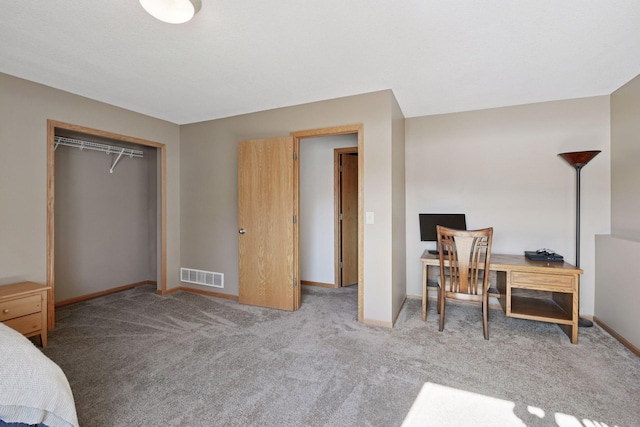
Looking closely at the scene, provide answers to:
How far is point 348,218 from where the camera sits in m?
4.41

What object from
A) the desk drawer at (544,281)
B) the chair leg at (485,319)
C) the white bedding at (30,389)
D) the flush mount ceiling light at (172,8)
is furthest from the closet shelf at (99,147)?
the desk drawer at (544,281)

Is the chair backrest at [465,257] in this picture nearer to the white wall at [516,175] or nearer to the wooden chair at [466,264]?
the wooden chair at [466,264]

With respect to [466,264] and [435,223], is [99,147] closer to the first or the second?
[435,223]

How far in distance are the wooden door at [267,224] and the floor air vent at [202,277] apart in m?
0.49

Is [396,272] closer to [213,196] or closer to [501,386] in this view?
[501,386]

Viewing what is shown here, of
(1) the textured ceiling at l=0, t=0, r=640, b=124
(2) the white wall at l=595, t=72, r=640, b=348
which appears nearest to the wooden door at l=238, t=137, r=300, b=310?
(1) the textured ceiling at l=0, t=0, r=640, b=124

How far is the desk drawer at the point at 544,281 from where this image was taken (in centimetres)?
247

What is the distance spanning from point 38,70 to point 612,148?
541 centimetres

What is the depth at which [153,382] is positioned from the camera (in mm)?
1946

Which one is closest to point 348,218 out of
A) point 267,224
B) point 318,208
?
point 318,208

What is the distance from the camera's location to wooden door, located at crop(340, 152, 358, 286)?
14.2ft

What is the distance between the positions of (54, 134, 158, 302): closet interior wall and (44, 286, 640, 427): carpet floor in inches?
A: 29.0

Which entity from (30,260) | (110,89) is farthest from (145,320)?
(110,89)

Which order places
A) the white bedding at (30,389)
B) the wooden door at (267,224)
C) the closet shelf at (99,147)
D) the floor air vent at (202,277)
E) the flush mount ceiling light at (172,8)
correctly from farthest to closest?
the floor air vent at (202,277) < the closet shelf at (99,147) < the wooden door at (267,224) < the flush mount ceiling light at (172,8) < the white bedding at (30,389)
